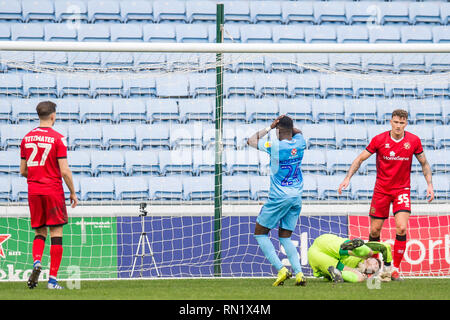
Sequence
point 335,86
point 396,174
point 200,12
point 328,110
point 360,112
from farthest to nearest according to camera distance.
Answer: point 200,12
point 335,86
point 328,110
point 360,112
point 396,174

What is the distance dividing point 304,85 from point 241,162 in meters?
2.15

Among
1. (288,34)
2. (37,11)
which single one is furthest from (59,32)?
(288,34)

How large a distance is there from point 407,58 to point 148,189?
20.3 ft

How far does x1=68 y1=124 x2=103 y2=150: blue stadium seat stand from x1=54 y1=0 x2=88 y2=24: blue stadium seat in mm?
3853

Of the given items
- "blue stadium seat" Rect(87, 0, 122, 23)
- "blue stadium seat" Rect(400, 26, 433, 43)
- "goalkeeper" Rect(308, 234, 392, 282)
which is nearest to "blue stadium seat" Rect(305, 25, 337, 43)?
"blue stadium seat" Rect(400, 26, 433, 43)

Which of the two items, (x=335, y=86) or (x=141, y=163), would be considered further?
(x=335, y=86)

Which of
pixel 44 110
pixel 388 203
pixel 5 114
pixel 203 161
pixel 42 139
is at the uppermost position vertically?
pixel 5 114

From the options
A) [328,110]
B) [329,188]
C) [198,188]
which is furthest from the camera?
[328,110]

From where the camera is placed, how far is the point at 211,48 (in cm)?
852

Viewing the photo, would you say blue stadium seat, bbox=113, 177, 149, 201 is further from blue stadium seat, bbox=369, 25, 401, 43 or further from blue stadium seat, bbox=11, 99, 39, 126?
Result: blue stadium seat, bbox=369, 25, 401, 43

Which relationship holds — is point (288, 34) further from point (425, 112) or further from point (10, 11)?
point (10, 11)

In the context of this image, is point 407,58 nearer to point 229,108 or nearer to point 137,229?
point 229,108

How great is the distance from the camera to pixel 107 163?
427 inches

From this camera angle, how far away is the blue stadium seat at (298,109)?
1138cm
